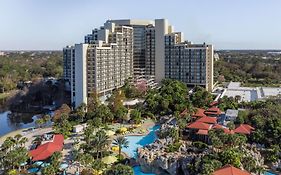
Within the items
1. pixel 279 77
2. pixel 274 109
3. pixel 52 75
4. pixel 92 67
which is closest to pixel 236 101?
pixel 274 109

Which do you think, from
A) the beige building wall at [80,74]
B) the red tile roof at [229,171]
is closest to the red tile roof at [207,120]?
the red tile roof at [229,171]

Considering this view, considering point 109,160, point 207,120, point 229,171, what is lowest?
point 109,160

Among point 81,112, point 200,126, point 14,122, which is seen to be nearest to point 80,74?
point 81,112

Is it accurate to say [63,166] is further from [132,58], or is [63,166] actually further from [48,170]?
[132,58]

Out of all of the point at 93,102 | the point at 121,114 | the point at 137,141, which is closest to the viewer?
the point at 137,141

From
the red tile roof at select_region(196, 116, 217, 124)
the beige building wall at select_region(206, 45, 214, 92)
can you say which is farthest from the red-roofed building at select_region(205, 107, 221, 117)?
the beige building wall at select_region(206, 45, 214, 92)

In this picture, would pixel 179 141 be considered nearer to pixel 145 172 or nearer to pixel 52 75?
pixel 145 172
